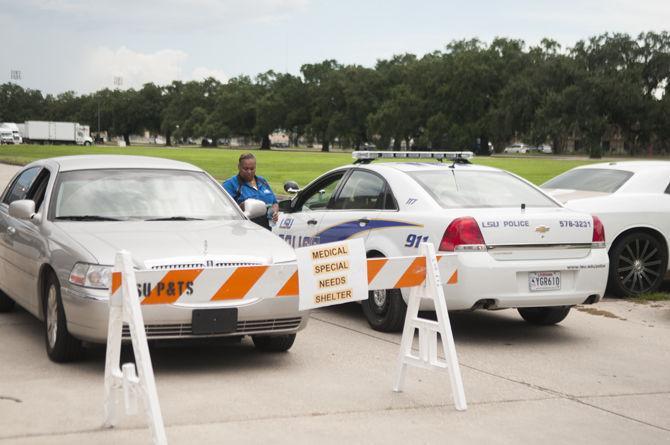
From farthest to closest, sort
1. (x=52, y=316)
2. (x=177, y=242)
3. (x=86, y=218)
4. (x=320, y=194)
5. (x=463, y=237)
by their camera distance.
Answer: (x=320, y=194), (x=463, y=237), (x=86, y=218), (x=52, y=316), (x=177, y=242)

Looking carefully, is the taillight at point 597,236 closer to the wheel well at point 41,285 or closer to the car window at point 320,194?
the car window at point 320,194

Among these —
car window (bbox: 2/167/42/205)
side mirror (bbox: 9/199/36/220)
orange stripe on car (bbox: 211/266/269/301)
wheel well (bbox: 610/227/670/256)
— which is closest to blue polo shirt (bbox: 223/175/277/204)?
car window (bbox: 2/167/42/205)

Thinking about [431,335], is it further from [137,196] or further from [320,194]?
[320,194]

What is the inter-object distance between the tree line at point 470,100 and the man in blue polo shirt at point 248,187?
2428 inches

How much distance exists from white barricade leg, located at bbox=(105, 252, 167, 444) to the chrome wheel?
1.61m

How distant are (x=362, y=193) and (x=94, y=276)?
3.59m

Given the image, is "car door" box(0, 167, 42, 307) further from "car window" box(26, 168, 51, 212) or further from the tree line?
the tree line

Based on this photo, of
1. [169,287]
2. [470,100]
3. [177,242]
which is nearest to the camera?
[169,287]

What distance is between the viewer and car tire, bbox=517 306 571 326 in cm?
920

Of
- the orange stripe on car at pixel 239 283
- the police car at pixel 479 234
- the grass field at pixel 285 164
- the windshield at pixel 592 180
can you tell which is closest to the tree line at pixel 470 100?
the grass field at pixel 285 164

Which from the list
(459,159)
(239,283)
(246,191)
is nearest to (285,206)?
(246,191)

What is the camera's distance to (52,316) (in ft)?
23.2

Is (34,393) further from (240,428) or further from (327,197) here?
(327,197)

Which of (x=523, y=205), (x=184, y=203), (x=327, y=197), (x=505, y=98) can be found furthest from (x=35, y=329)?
(x=505, y=98)
